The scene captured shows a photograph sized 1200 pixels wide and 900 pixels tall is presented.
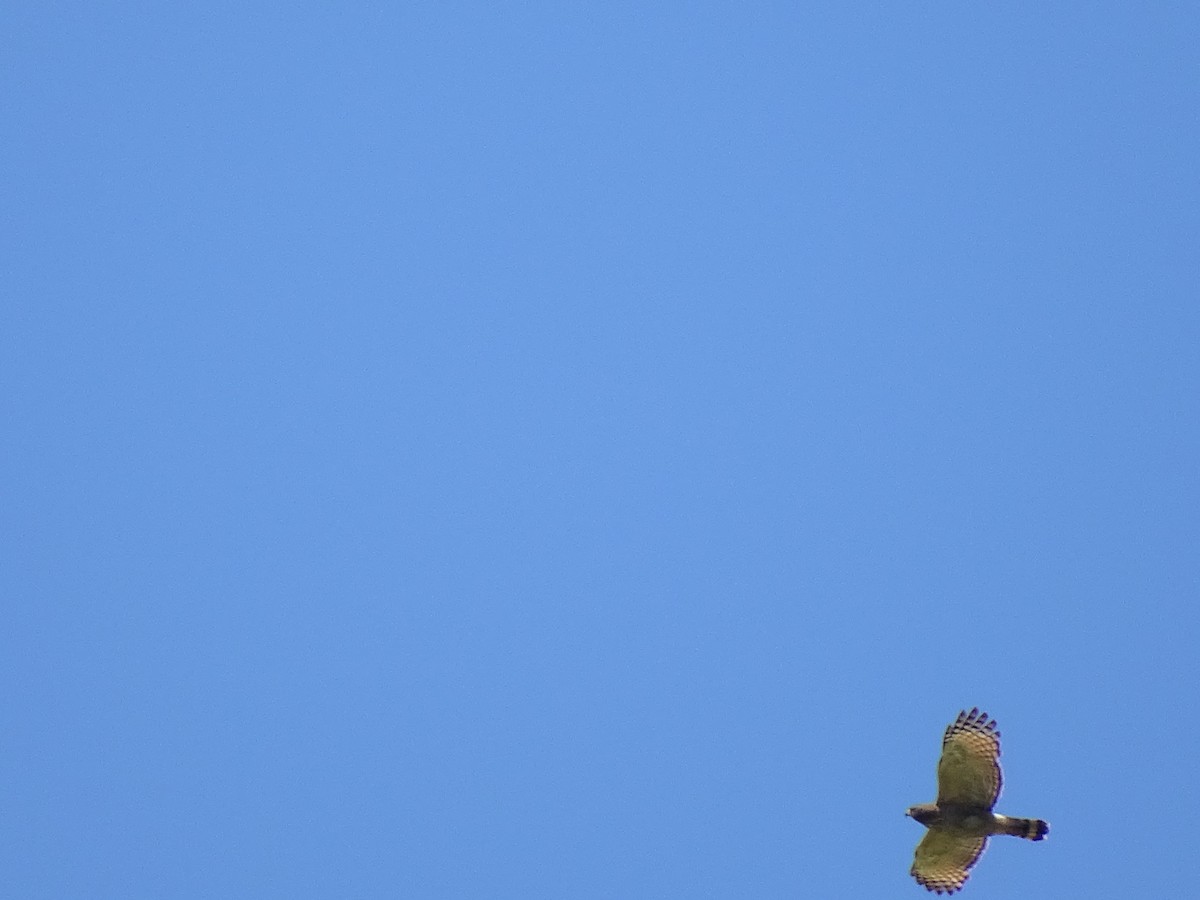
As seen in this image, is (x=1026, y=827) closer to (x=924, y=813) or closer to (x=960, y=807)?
(x=960, y=807)

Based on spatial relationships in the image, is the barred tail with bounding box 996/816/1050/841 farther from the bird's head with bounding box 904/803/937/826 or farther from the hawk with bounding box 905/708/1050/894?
the bird's head with bounding box 904/803/937/826

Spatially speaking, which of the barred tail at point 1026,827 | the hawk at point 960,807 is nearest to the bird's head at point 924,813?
the hawk at point 960,807

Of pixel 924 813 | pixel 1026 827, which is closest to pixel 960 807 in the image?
pixel 924 813

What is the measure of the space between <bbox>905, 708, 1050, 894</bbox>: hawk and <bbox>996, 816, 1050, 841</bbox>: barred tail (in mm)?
209

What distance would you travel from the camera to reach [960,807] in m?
14.2

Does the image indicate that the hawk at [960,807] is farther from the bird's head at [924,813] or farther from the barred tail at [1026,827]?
the barred tail at [1026,827]

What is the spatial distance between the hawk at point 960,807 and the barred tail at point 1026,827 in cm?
21

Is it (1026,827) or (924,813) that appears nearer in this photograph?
(1026,827)

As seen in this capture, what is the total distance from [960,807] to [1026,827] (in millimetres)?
889

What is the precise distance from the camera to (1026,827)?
13.5 m

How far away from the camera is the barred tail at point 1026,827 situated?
524 inches

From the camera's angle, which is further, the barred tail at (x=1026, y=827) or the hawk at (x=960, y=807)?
the hawk at (x=960, y=807)

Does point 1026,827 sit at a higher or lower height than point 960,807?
lower

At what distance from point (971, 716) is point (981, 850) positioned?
5.39 feet
